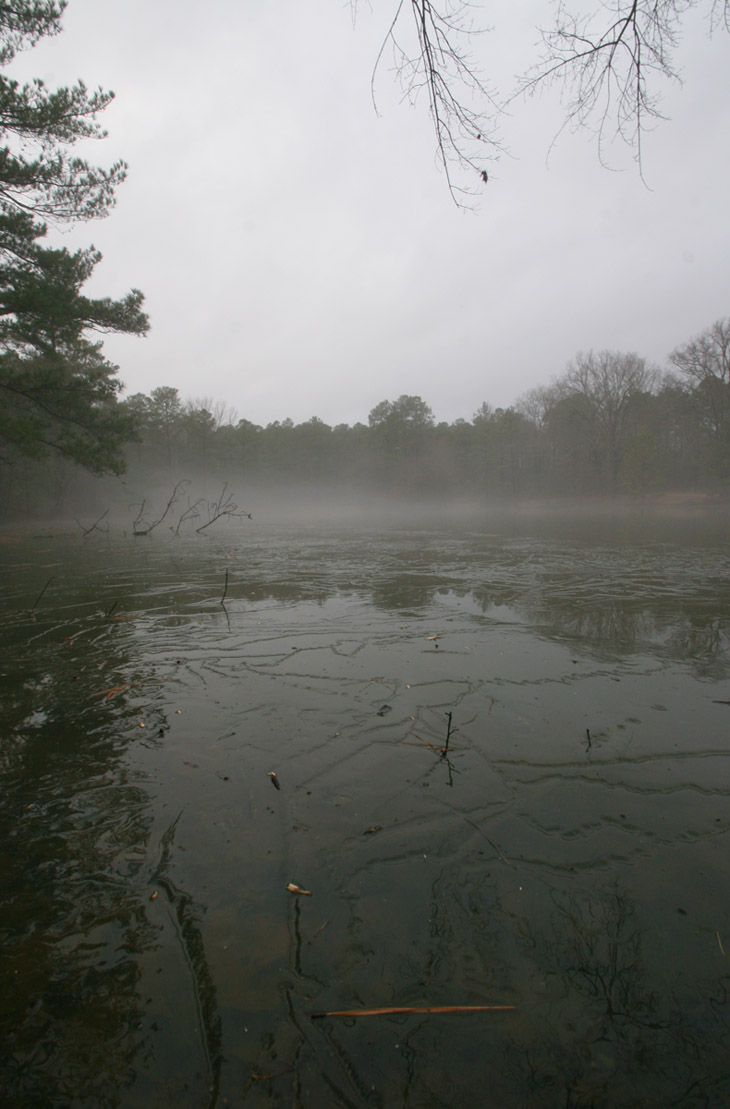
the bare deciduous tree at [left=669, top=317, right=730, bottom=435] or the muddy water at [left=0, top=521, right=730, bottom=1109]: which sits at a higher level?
the bare deciduous tree at [left=669, top=317, right=730, bottom=435]

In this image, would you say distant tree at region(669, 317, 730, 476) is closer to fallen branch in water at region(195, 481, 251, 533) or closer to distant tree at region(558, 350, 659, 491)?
distant tree at region(558, 350, 659, 491)

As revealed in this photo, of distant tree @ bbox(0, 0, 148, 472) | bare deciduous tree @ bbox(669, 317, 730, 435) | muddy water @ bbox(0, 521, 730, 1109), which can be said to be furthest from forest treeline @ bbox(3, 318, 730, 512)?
muddy water @ bbox(0, 521, 730, 1109)

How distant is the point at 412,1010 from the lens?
52.2 inches

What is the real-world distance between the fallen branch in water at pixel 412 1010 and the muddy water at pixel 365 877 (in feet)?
0.05

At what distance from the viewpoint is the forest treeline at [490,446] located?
→ 34.8 m

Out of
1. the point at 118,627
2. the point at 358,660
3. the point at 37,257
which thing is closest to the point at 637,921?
the point at 358,660

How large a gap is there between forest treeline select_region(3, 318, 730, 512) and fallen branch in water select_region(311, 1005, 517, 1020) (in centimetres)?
3135

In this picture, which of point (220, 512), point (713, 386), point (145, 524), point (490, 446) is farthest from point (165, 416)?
point (713, 386)

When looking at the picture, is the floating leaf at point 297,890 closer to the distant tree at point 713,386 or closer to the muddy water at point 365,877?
the muddy water at point 365,877

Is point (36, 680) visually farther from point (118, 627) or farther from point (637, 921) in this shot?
point (637, 921)

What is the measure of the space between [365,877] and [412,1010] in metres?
0.49

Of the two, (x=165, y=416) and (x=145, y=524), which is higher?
(x=165, y=416)

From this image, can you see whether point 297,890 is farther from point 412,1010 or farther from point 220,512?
point 220,512

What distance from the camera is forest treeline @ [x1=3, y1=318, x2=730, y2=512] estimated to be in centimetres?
3478
